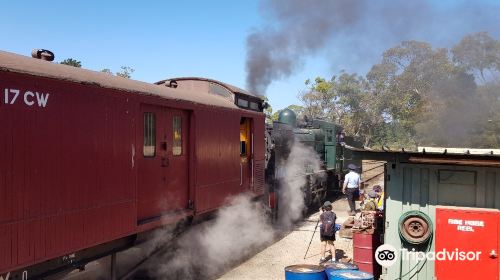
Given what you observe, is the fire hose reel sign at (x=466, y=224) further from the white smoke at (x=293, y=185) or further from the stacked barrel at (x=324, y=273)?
→ the white smoke at (x=293, y=185)

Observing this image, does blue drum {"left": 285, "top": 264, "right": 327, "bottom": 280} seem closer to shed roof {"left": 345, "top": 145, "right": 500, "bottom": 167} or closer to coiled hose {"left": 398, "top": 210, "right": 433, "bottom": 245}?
coiled hose {"left": 398, "top": 210, "right": 433, "bottom": 245}

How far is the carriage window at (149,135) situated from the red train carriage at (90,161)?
1 centimetres

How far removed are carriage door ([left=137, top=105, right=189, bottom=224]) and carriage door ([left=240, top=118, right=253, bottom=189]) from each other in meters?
2.68

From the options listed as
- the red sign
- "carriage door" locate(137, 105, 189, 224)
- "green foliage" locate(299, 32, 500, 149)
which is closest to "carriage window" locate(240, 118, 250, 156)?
"carriage door" locate(137, 105, 189, 224)

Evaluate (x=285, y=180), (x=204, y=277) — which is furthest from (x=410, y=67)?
(x=204, y=277)

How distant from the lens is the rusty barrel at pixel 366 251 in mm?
7250

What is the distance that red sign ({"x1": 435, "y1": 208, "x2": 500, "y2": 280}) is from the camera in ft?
19.0

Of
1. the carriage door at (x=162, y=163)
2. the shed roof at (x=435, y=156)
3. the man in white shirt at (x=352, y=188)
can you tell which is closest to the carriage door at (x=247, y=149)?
the carriage door at (x=162, y=163)

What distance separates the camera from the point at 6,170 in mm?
4273

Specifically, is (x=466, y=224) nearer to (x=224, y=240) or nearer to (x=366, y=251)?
(x=366, y=251)

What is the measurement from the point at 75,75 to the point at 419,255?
4.80m

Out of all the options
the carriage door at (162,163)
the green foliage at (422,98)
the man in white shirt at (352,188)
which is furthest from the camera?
the green foliage at (422,98)

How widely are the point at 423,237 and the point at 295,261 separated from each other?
3753 mm

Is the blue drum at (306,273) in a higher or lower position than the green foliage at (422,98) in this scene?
lower
